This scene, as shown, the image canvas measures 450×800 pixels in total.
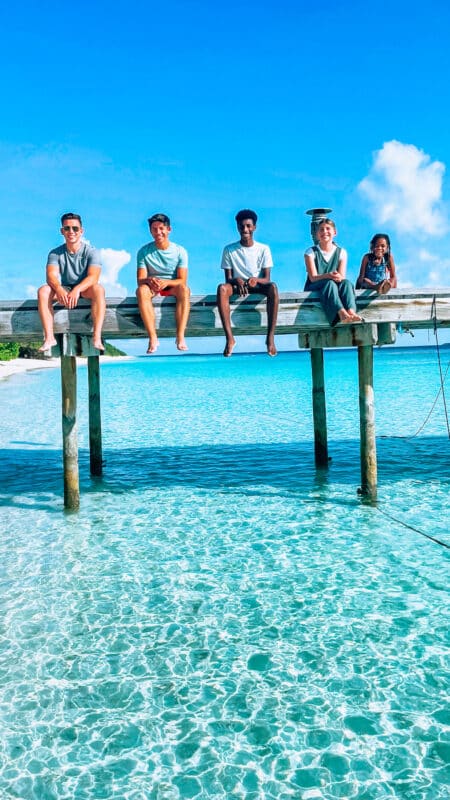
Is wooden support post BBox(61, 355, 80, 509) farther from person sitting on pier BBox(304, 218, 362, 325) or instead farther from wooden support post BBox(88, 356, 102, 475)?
person sitting on pier BBox(304, 218, 362, 325)

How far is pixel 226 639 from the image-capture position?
6.19 meters

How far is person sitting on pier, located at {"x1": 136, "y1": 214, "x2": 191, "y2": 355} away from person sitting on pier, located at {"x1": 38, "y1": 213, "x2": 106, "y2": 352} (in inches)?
23.4

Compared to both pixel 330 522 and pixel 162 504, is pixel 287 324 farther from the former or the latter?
pixel 162 504

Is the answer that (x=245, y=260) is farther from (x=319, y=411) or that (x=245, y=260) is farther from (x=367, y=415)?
(x=319, y=411)

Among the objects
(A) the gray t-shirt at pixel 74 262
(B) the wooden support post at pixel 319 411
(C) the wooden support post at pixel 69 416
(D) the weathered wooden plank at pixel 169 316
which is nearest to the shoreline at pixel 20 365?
(B) the wooden support post at pixel 319 411

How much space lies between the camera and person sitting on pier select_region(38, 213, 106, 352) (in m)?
8.62

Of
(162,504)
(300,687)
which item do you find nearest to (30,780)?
(300,687)

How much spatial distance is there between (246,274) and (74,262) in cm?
240

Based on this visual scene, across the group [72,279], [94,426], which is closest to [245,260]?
[72,279]

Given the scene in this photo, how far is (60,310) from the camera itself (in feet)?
29.8

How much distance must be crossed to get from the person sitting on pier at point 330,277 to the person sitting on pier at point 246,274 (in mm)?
739

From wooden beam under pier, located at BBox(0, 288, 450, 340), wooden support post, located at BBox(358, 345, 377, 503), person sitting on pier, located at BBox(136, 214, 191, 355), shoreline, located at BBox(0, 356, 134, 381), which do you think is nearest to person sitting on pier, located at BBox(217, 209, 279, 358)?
wooden beam under pier, located at BBox(0, 288, 450, 340)

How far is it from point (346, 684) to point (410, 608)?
1.64 meters

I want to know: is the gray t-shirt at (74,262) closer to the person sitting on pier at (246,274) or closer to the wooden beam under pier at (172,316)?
the wooden beam under pier at (172,316)
